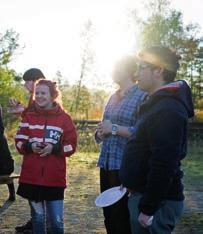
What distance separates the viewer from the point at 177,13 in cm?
3256

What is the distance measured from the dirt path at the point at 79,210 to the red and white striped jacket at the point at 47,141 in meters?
1.70

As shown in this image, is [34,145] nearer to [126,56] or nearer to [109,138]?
[109,138]

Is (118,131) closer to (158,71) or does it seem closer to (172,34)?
(158,71)

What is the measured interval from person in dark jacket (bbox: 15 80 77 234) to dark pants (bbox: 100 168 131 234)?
15.4 inches

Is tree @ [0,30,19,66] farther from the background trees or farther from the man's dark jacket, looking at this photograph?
the man's dark jacket

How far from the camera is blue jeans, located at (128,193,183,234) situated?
10.2 ft

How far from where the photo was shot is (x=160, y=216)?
3.14 meters

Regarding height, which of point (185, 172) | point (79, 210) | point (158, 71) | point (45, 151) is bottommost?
point (185, 172)

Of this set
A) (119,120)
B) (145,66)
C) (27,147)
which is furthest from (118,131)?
(145,66)

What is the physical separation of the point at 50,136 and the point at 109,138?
21.0 inches

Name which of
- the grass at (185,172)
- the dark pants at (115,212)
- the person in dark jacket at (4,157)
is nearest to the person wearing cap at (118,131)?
the dark pants at (115,212)

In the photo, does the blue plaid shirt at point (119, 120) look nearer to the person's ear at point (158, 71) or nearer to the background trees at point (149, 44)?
the person's ear at point (158, 71)

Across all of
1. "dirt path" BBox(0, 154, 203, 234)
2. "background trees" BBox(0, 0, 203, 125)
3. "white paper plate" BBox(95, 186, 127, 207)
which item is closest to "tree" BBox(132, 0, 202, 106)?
"background trees" BBox(0, 0, 203, 125)

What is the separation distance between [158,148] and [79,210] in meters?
4.57
